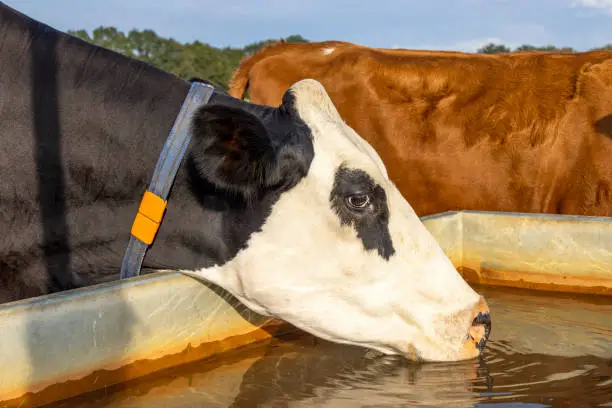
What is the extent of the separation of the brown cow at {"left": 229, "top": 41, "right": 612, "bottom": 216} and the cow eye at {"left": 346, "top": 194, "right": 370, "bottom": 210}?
299cm

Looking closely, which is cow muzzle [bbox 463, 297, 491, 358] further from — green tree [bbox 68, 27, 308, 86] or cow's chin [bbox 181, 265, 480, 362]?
green tree [bbox 68, 27, 308, 86]

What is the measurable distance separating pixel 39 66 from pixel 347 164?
1106 millimetres

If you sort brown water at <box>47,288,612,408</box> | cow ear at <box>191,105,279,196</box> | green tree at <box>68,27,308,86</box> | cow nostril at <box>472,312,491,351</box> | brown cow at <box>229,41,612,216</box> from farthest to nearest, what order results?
green tree at <box>68,27,308,86</box>, brown cow at <box>229,41,612,216</box>, cow nostril at <box>472,312,491,351</box>, brown water at <box>47,288,612,408</box>, cow ear at <box>191,105,279,196</box>

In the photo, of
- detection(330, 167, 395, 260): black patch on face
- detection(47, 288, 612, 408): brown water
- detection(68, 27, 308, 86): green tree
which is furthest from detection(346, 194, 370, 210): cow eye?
detection(68, 27, 308, 86): green tree

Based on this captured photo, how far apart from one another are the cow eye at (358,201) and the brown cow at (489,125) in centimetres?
299

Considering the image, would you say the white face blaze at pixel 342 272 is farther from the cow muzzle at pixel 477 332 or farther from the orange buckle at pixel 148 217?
the orange buckle at pixel 148 217

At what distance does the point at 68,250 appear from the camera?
109 inches

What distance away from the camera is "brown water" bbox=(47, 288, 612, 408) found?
2.76 meters

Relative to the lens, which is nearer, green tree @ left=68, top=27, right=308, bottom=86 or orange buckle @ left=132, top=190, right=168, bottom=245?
orange buckle @ left=132, top=190, right=168, bottom=245

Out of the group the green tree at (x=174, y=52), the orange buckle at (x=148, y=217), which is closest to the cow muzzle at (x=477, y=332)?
the orange buckle at (x=148, y=217)

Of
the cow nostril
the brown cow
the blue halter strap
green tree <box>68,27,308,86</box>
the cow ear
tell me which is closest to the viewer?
the cow ear

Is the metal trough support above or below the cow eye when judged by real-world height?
below

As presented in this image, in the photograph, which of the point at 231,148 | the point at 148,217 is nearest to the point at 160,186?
the point at 148,217

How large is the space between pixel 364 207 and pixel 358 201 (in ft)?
0.10
